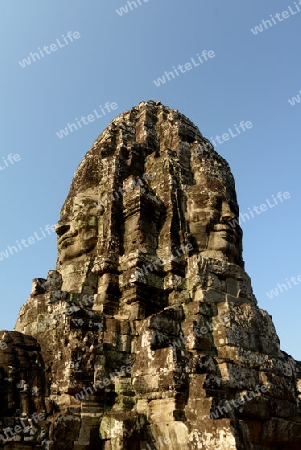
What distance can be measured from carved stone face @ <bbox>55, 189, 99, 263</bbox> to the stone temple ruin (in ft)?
0.11

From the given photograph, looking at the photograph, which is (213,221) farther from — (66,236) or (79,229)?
(66,236)

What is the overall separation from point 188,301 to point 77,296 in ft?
7.14

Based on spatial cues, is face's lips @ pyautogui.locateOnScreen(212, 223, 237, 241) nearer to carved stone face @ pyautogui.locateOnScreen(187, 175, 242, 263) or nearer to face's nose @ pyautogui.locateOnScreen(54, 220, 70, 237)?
carved stone face @ pyautogui.locateOnScreen(187, 175, 242, 263)

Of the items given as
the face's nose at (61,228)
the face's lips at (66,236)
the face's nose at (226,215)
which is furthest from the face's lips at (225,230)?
the face's nose at (61,228)

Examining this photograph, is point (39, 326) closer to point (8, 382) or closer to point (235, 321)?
point (8, 382)

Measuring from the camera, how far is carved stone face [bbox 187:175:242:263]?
952 centimetres

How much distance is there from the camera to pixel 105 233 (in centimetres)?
939

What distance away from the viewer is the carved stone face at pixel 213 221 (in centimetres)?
952

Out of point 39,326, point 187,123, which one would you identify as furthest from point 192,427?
point 187,123

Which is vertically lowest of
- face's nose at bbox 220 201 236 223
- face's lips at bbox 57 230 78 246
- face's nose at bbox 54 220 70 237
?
face's nose at bbox 220 201 236 223

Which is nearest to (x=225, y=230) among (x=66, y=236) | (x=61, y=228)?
(x=66, y=236)

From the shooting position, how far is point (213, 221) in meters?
9.69

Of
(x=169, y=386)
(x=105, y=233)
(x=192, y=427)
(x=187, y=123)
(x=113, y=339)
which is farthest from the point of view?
(x=187, y=123)

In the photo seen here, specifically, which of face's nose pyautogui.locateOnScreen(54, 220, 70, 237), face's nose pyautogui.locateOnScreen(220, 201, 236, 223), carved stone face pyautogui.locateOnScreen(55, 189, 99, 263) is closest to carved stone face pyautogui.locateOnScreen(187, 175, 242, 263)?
face's nose pyautogui.locateOnScreen(220, 201, 236, 223)
